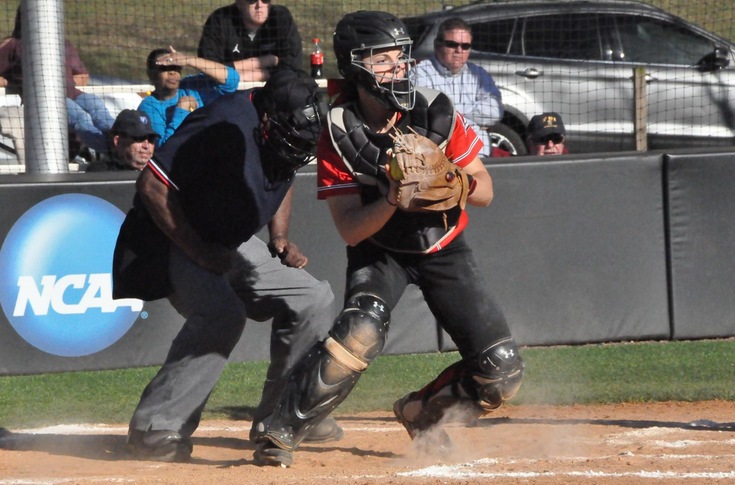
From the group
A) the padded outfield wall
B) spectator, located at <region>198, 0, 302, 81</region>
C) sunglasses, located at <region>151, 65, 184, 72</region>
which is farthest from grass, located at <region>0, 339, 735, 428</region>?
spectator, located at <region>198, 0, 302, 81</region>

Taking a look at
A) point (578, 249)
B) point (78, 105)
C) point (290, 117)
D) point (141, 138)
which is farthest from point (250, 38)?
point (290, 117)

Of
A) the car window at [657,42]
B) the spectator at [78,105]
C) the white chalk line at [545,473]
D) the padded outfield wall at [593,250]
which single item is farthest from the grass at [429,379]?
the car window at [657,42]

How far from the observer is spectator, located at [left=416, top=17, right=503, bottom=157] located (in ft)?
30.4

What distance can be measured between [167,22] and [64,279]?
295 inches

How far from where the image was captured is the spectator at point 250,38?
29.7 ft

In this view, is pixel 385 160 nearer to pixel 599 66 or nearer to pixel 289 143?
pixel 289 143

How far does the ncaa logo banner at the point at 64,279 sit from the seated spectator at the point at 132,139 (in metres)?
0.68

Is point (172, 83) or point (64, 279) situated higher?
point (172, 83)

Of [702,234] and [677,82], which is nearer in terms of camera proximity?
[702,234]

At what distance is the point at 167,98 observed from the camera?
882 cm

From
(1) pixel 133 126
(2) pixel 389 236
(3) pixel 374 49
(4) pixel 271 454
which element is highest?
(3) pixel 374 49

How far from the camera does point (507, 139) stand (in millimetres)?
10727

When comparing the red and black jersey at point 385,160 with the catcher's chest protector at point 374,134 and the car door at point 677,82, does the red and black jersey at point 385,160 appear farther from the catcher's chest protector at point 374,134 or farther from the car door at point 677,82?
the car door at point 677,82

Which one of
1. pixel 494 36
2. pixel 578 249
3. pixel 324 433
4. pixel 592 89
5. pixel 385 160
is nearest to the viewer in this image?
pixel 385 160
